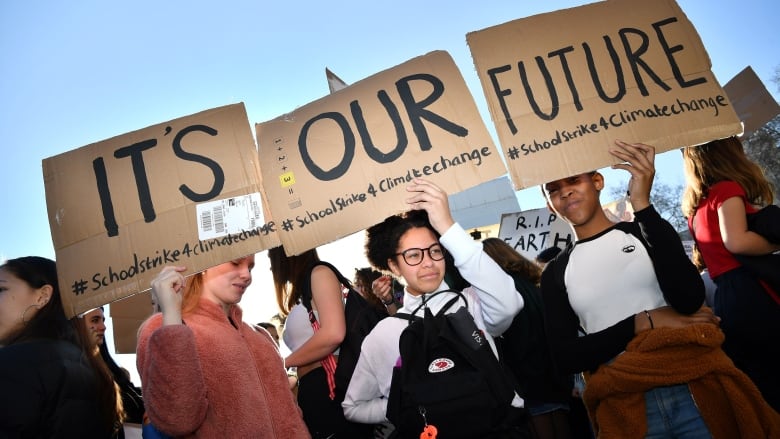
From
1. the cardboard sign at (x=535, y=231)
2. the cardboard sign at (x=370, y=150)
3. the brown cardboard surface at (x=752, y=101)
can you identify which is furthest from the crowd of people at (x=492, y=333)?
the cardboard sign at (x=535, y=231)

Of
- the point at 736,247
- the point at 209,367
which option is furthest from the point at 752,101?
the point at 209,367

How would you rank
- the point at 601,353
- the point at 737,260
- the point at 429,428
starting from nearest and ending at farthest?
the point at 429,428
the point at 601,353
the point at 737,260

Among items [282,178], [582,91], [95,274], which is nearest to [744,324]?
[582,91]

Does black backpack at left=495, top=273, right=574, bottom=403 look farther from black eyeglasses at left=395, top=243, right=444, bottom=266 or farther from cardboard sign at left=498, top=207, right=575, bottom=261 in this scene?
cardboard sign at left=498, top=207, right=575, bottom=261

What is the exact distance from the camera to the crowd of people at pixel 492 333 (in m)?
1.75

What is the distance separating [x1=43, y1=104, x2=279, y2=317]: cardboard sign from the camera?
2.18 m

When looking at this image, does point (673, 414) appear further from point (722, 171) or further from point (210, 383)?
point (210, 383)

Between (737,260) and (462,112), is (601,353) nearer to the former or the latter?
(737,260)

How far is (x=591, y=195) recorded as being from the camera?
2236 millimetres

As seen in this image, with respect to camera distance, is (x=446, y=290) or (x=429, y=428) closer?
(x=429, y=428)

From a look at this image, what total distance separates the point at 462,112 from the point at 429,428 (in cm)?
148

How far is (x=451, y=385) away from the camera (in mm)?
1727

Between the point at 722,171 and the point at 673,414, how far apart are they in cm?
145

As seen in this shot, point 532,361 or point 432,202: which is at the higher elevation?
Answer: point 432,202
